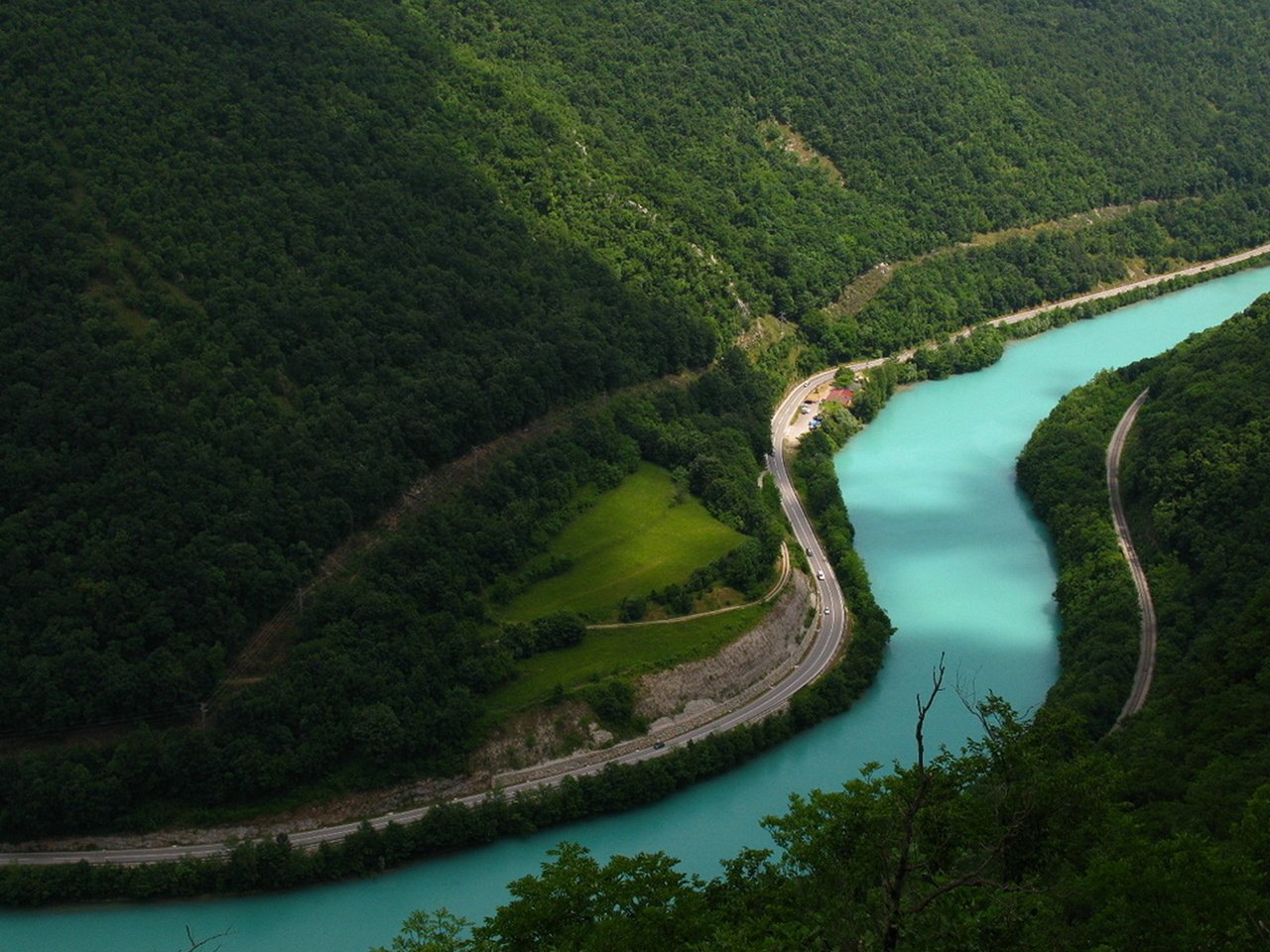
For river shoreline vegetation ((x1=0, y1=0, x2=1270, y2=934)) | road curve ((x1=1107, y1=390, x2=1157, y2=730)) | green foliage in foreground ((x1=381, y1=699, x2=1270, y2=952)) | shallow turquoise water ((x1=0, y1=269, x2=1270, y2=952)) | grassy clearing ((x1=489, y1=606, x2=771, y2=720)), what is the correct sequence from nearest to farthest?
1. green foliage in foreground ((x1=381, y1=699, x2=1270, y2=952))
2. shallow turquoise water ((x1=0, y1=269, x2=1270, y2=952))
3. river shoreline vegetation ((x1=0, y1=0, x2=1270, y2=934))
4. grassy clearing ((x1=489, y1=606, x2=771, y2=720))
5. road curve ((x1=1107, y1=390, x2=1157, y2=730))

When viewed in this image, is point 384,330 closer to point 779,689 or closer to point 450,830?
point 779,689

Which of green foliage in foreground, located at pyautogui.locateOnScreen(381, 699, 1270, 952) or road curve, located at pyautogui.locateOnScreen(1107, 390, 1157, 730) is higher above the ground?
green foliage in foreground, located at pyautogui.locateOnScreen(381, 699, 1270, 952)

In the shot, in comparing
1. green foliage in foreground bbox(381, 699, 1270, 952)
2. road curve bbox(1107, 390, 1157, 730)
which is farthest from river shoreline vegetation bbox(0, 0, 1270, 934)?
road curve bbox(1107, 390, 1157, 730)

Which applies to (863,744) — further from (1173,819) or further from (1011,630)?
(1173,819)

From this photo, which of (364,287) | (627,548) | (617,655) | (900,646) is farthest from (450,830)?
(364,287)

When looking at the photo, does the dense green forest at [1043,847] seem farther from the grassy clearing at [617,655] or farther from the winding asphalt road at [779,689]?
the grassy clearing at [617,655]

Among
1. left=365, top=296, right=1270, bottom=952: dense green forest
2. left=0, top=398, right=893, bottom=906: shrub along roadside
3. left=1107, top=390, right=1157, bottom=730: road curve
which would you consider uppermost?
left=365, top=296, right=1270, bottom=952: dense green forest

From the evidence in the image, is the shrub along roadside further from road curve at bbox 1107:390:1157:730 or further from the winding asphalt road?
road curve at bbox 1107:390:1157:730
